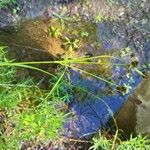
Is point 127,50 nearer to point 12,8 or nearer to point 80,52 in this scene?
point 80,52

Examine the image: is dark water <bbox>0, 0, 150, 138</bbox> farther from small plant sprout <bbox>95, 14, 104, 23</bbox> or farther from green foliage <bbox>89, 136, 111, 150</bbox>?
green foliage <bbox>89, 136, 111, 150</bbox>

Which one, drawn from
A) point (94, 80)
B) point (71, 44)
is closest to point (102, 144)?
point (94, 80)

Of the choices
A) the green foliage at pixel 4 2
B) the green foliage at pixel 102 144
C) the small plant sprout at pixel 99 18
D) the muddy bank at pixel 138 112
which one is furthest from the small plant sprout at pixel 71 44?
the green foliage at pixel 102 144

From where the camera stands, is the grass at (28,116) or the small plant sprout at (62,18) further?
the small plant sprout at (62,18)

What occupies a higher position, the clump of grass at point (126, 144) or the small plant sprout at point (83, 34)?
the small plant sprout at point (83, 34)

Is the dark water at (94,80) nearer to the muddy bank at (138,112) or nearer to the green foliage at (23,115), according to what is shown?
the muddy bank at (138,112)

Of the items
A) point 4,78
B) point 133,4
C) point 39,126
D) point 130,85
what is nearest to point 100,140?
point 39,126
